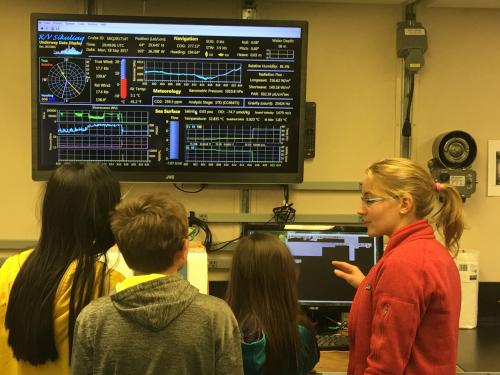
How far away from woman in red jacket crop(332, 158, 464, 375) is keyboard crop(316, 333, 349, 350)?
0.71 metres

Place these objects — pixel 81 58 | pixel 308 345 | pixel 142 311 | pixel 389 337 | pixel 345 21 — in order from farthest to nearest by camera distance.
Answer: pixel 345 21, pixel 81 58, pixel 308 345, pixel 389 337, pixel 142 311

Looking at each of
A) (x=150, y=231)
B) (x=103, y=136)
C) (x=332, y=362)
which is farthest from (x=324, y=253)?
(x=150, y=231)

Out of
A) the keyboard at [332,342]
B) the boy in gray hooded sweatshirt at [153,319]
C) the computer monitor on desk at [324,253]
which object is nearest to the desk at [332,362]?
the keyboard at [332,342]

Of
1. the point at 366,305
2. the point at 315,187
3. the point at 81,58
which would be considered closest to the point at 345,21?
the point at 315,187

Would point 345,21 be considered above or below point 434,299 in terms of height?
above

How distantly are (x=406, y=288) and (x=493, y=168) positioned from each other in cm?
163

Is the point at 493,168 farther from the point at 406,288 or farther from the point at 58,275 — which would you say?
the point at 58,275

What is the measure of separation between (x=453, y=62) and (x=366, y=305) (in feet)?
5.50

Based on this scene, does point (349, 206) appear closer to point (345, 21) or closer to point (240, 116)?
point (240, 116)

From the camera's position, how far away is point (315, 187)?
262 centimetres

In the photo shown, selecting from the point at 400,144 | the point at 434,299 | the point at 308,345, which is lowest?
the point at 308,345

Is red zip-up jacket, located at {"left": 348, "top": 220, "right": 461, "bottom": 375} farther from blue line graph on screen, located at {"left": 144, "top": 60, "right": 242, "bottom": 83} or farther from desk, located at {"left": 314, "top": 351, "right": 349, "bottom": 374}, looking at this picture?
blue line graph on screen, located at {"left": 144, "top": 60, "right": 242, "bottom": 83}

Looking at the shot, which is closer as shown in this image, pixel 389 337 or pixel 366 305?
pixel 389 337

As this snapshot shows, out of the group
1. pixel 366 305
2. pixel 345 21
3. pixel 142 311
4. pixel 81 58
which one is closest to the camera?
pixel 142 311
